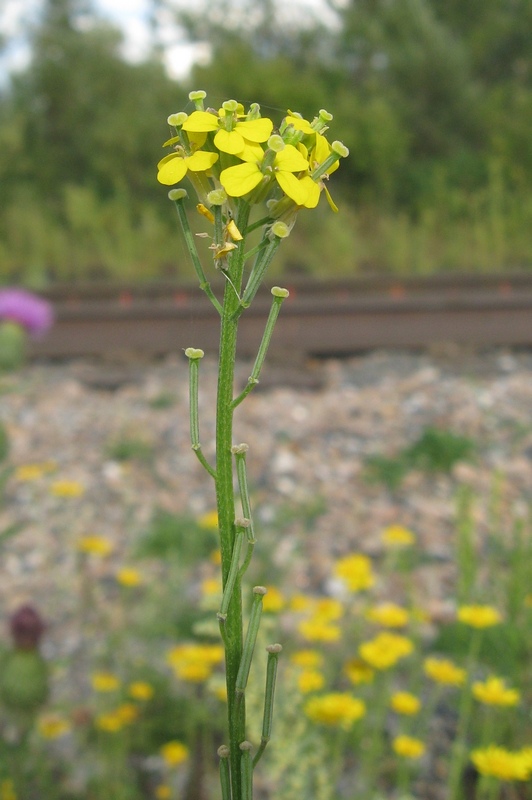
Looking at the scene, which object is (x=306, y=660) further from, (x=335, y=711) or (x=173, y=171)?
(x=173, y=171)

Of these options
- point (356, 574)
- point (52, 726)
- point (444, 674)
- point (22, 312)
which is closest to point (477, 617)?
point (444, 674)

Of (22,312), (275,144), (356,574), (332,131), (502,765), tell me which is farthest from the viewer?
(332,131)

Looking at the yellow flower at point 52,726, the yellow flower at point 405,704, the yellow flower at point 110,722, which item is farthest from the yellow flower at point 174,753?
the yellow flower at point 405,704

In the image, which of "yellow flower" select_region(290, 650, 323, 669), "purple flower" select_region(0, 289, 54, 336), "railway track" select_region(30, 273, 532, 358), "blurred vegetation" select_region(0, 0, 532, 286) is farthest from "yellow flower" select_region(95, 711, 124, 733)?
"blurred vegetation" select_region(0, 0, 532, 286)

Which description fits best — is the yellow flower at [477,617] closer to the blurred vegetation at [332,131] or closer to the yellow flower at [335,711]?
the yellow flower at [335,711]

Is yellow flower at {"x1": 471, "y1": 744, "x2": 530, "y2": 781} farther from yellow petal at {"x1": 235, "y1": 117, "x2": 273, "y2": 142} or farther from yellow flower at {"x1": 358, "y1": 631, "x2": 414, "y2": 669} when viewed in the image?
yellow petal at {"x1": 235, "y1": 117, "x2": 273, "y2": 142}

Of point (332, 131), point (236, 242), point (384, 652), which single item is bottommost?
point (384, 652)
